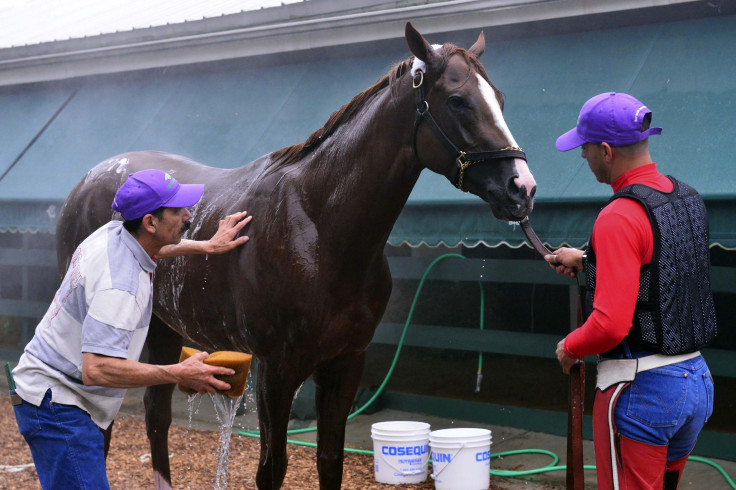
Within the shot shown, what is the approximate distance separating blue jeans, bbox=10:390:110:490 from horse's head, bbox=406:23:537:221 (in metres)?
1.63

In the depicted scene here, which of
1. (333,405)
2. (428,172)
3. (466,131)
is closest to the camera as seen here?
(466,131)

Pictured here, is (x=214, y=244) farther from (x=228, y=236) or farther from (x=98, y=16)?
(x=98, y=16)

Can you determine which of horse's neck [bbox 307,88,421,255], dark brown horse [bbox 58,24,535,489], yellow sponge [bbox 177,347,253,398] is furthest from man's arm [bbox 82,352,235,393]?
horse's neck [bbox 307,88,421,255]

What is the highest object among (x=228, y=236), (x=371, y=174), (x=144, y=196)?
(x=371, y=174)

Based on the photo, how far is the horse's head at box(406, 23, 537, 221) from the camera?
2.92 m

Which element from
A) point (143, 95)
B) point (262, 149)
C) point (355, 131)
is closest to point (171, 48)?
point (143, 95)

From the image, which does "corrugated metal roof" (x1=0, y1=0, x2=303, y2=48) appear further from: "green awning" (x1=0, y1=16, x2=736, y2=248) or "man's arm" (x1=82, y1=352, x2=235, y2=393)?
"man's arm" (x1=82, y1=352, x2=235, y2=393)

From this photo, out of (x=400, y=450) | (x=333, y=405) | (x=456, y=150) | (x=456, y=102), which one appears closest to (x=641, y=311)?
(x=456, y=150)

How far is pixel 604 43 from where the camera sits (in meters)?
5.65

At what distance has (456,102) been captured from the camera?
3.11m

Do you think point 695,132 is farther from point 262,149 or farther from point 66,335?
point 66,335

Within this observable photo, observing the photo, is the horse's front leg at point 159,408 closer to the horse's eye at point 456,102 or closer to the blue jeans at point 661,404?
the horse's eye at point 456,102

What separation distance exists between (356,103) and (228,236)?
0.84m

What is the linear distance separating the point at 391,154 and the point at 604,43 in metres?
2.99
